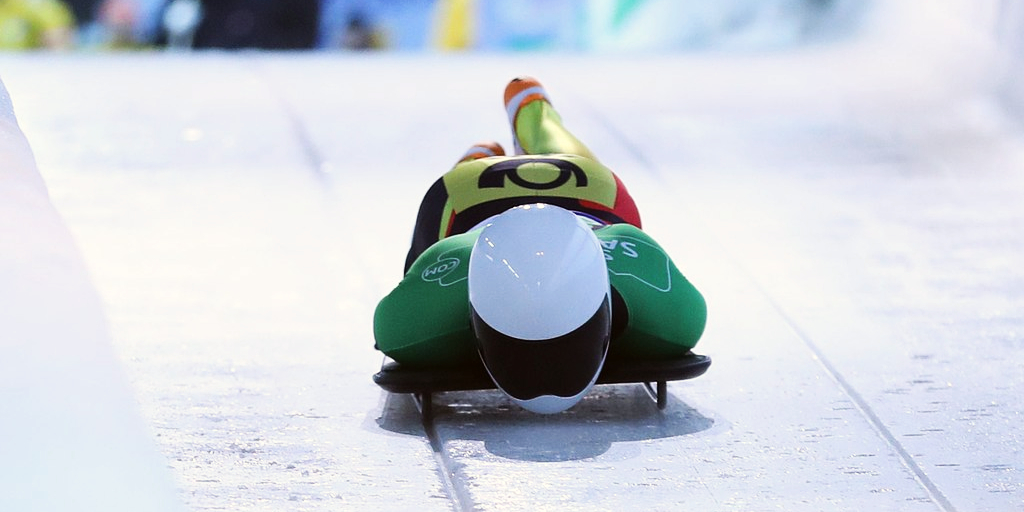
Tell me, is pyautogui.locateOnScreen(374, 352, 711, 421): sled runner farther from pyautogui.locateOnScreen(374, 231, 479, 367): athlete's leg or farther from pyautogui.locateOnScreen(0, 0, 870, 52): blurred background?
pyautogui.locateOnScreen(0, 0, 870, 52): blurred background

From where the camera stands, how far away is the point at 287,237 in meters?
4.51

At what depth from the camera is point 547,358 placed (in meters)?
2.73

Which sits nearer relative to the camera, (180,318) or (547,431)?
(547,431)

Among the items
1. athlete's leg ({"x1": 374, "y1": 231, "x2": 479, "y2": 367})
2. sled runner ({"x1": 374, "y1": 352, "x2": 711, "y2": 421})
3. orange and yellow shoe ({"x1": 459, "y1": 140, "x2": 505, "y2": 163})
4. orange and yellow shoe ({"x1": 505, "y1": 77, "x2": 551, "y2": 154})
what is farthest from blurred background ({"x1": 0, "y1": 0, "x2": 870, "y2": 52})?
sled runner ({"x1": 374, "y1": 352, "x2": 711, "y2": 421})

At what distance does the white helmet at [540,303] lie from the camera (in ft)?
8.79

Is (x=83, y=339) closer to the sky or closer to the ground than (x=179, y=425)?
closer to the sky

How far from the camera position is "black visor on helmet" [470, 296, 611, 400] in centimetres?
272

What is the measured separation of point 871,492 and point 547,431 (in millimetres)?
637

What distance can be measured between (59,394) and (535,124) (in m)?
2.52

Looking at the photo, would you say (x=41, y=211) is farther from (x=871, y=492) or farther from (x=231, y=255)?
(x=231, y=255)

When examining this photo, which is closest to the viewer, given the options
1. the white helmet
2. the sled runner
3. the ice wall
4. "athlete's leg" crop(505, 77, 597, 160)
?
the ice wall

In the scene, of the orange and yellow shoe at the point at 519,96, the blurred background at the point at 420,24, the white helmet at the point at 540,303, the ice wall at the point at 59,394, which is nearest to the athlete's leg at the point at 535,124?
the orange and yellow shoe at the point at 519,96

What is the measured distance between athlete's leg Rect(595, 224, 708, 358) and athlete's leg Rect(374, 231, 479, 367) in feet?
0.97

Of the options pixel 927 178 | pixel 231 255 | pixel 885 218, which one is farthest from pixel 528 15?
pixel 231 255
